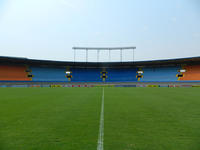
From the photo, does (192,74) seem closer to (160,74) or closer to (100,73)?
(160,74)

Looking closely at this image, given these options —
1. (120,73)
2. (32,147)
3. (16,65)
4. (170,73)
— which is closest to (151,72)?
(170,73)

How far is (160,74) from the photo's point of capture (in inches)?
1531

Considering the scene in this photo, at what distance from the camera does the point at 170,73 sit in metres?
38.2

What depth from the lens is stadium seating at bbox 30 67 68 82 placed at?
37972 millimetres

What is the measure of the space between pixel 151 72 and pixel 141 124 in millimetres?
41028

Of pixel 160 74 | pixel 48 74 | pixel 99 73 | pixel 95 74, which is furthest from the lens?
pixel 99 73

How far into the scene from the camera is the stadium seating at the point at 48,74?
125 ft

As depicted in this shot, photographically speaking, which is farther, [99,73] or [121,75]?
[99,73]

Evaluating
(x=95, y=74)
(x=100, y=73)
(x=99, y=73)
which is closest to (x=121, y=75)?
(x=100, y=73)

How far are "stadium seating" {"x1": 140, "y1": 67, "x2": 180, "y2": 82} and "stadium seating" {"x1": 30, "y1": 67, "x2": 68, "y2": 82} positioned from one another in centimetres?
2892

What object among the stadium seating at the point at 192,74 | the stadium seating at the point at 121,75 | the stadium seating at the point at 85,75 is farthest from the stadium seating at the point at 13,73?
the stadium seating at the point at 192,74

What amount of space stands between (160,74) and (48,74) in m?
39.3

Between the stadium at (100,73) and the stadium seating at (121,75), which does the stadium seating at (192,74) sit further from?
the stadium seating at (121,75)

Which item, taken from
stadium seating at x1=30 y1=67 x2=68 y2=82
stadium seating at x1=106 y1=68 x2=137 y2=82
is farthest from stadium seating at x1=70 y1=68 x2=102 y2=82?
stadium seating at x1=106 y1=68 x2=137 y2=82
